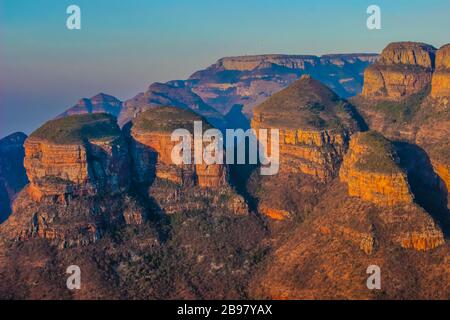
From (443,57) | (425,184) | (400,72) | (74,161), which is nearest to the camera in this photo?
(74,161)

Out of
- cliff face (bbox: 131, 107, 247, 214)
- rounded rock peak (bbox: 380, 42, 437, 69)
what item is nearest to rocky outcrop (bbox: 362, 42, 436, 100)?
rounded rock peak (bbox: 380, 42, 437, 69)

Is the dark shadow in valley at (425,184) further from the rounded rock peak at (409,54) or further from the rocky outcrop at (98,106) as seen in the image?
the rocky outcrop at (98,106)

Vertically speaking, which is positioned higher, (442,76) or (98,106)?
(98,106)

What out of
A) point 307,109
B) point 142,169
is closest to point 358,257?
point 142,169

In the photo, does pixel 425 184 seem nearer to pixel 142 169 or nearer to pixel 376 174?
pixel 376 174

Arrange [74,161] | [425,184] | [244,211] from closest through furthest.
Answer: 1. [74,161]
2. [425,184]
3. [244,211]

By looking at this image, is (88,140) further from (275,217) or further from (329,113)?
(329,113)

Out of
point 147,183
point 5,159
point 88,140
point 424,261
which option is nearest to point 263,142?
point 147,183
